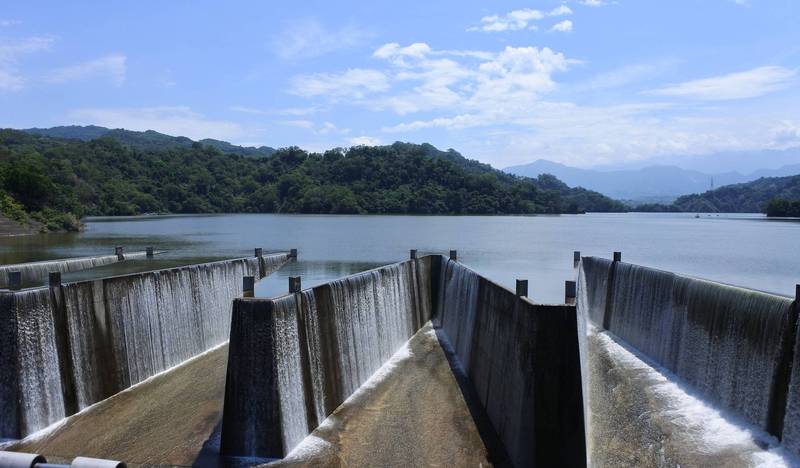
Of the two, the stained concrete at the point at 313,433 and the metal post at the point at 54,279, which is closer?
the stained concrete at the point at 313,433

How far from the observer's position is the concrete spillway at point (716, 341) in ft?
34.2

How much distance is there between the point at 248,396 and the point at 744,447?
8.59m

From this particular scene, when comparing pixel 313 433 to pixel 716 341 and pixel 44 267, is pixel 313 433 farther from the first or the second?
pixel 44 267

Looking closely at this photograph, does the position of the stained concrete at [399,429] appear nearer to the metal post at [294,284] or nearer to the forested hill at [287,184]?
the metal post at [294,284]

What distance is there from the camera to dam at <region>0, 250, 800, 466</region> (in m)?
10.0

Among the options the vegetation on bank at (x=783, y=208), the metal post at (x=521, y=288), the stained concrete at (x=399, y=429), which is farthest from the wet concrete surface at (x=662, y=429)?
the vegetation on bank at (x=783, y=208)

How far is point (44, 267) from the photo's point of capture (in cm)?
1922

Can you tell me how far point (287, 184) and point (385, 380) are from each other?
122872 millimetres

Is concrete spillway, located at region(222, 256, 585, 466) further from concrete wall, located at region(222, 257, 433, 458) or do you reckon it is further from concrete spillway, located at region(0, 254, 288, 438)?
concrete spillway, located at region(0, 254, 288, 438)

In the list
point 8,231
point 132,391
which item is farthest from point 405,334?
point 8,231

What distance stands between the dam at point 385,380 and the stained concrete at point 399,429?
0.14 ft

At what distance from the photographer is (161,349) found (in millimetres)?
14781

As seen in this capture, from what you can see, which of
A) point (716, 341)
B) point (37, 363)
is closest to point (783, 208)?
point (716, 341)

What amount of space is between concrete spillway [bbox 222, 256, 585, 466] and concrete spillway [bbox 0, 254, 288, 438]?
3.98 meters
